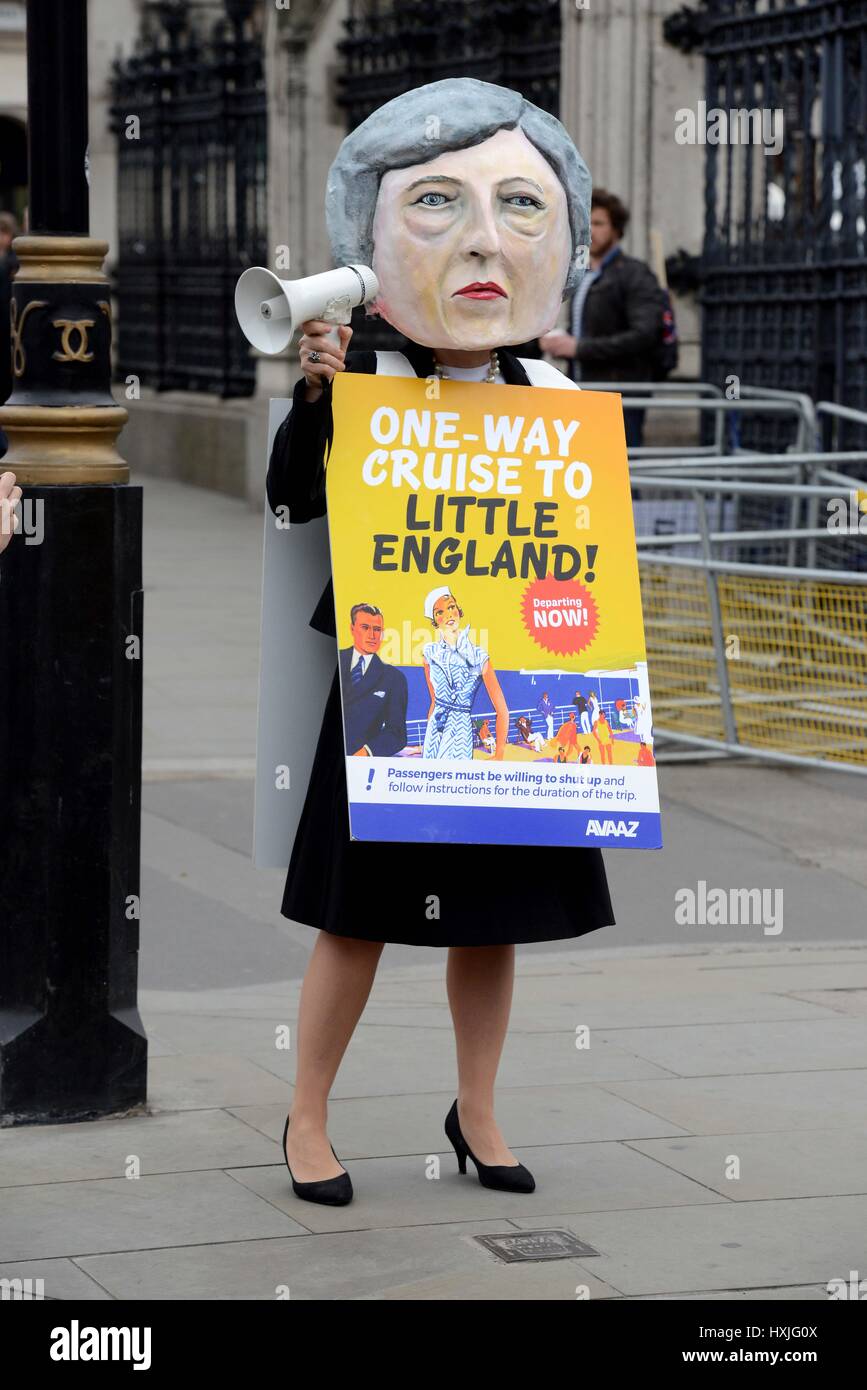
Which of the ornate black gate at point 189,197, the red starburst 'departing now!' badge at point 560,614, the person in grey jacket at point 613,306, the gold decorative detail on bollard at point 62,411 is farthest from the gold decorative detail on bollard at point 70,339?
the ornate black gate at point 189,197

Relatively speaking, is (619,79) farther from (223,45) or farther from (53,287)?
(53,287)

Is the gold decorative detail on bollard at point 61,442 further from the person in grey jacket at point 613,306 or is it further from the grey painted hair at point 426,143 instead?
the person in grey jacket at point 613,306

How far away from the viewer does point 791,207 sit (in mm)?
12617

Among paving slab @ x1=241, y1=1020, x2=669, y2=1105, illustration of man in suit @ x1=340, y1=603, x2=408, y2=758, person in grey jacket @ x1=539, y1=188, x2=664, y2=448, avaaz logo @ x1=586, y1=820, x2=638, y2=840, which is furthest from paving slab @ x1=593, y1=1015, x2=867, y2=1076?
person in grey jacket @ x1=539, y1=188, x2=664, y2=448

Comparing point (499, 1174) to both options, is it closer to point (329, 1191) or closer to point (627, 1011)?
point (329, 1191)

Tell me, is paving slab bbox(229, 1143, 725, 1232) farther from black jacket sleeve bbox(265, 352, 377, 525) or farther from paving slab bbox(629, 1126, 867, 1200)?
black jacket sleeve bbox(265, 352, 377, 525)

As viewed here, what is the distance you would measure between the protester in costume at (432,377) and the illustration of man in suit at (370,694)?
99 mm

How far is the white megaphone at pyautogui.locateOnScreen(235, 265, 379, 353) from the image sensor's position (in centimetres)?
420

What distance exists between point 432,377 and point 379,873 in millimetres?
961

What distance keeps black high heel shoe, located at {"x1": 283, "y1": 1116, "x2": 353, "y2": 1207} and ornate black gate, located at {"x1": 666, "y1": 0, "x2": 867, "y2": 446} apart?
26.8ft

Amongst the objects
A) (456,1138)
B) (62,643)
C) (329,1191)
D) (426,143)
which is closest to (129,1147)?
(329,1191)

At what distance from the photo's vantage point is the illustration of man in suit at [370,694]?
440 centimetres
